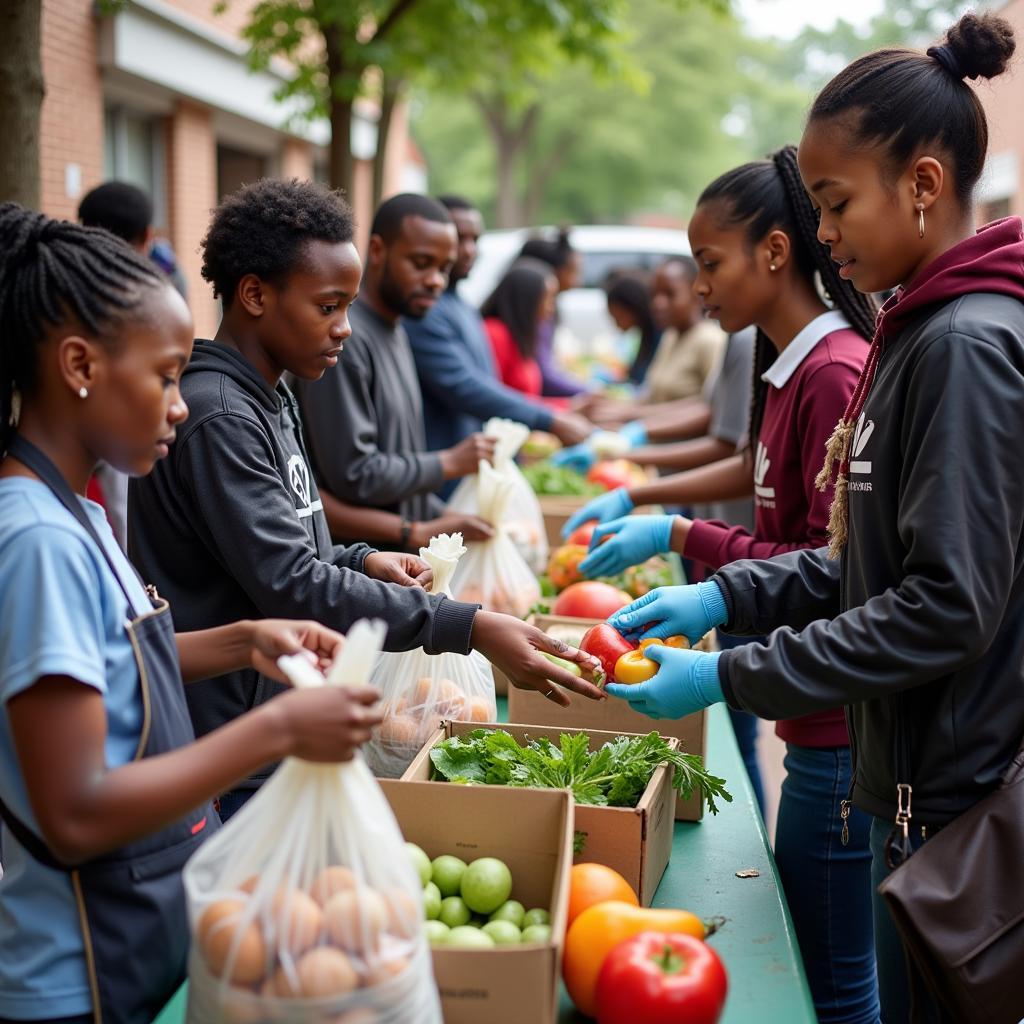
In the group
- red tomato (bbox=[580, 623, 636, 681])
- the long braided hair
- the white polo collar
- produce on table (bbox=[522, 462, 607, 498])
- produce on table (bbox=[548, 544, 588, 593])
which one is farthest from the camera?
produce on table (bbox=[522, 462, 607, 498])

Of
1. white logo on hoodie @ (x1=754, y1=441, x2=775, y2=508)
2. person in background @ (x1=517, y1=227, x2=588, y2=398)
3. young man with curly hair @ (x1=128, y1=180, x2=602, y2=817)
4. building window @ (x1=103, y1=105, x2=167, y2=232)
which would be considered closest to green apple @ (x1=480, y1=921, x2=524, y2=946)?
young man with curly hair @ (x1=128, y1=180, x2=602, y2=817)

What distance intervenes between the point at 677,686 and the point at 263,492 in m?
0.91

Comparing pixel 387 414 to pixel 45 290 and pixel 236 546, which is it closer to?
pixel 236 546

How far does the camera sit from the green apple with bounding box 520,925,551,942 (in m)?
1.80

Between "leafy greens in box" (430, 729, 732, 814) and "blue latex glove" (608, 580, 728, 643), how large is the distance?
283mm

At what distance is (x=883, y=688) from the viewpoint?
76.5 inches

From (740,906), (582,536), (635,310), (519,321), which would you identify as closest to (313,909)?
(740,906)

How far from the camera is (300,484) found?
2561 millimetres

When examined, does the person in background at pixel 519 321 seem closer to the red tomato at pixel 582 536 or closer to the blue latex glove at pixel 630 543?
the red tomato at pixel 582 536

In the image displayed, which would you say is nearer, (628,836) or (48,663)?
(48,663)

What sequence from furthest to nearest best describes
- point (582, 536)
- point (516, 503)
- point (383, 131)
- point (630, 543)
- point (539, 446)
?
1. point (383, 131)
2. point (539, 446)
3. point (516, 503)
4. point (582, 536)
5. point (630, 543)

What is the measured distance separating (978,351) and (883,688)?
580mm

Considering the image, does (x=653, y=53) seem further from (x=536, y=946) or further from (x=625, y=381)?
(x=536, y=946)

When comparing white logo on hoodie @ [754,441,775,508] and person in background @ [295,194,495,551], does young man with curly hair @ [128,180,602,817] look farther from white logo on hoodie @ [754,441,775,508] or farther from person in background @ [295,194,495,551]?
person in background @ [295,194,495,551]
